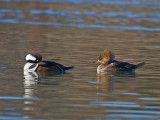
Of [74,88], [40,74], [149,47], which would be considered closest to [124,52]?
[149,47]

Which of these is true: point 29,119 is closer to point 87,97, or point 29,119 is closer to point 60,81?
point 87,97

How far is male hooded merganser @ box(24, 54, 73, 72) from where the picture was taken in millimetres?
15484

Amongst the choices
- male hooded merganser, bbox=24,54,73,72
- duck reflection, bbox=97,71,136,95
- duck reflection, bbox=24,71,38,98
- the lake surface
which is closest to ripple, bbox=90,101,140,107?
the lake surface

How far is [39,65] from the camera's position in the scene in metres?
15.6

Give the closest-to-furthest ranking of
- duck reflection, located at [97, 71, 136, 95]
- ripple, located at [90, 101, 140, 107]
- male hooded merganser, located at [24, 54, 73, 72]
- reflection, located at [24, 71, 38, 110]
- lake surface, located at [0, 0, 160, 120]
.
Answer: lake surface, located at [0, 0, 160, 120]
ripple, located at [90, 101, 140, 107]
reflection, located at [24, 71, 38, 110]
duck reflection, located at [97, 71, 136, 95]
male hooded merganser, located at [24, 54, 73, 72]

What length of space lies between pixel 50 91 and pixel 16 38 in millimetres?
13281

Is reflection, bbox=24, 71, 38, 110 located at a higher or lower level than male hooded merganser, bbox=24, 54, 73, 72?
lower

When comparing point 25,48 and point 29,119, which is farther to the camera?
point 25,48

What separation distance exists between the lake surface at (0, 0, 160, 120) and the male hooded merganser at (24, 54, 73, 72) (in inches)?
10.8

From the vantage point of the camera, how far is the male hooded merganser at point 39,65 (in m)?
15.5

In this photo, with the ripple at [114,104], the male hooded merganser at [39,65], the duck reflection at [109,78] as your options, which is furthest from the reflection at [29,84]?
the duck reflection at [109,78]

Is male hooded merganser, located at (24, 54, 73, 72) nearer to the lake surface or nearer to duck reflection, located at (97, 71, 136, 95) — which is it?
the lake surface

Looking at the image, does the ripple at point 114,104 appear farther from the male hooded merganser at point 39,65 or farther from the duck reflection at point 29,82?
the male hooded merganser at point 39,65

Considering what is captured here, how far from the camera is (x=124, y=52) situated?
67.9 feet
